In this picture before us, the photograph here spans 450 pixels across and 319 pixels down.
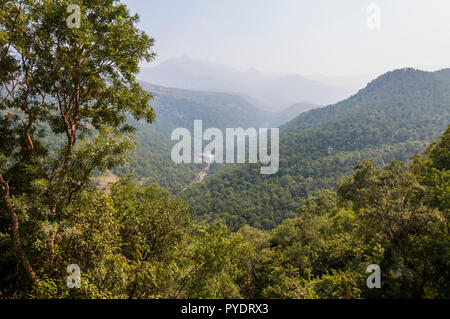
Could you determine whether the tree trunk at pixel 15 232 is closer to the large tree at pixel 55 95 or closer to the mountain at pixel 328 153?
the large tree at pixel 55 95

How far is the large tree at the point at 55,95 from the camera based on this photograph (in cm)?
573

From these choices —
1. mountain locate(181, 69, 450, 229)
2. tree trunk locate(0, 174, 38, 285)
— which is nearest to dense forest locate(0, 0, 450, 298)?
tree trunk locate(0, 174, 38, 285)

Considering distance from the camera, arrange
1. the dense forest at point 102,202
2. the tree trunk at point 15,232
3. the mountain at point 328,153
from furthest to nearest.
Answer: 1. the mountain at point 328,153
2. the dense forest at point 102,202
3. the tree trunk at point 15,232

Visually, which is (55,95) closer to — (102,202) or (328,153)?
(102,202)

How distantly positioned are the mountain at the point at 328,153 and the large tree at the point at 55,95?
2838 inches

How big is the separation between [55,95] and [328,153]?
123 meters

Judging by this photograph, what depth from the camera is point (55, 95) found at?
734cm

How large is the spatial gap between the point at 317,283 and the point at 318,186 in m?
88.4

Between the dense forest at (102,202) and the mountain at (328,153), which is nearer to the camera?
the dense forest at (102,202)

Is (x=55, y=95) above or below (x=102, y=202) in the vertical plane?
above

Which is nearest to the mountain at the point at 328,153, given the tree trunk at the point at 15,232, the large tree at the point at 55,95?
the large tree at the point at 55,95

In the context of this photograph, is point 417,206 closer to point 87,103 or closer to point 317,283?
point 317,283

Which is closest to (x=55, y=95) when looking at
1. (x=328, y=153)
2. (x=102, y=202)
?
(x=102, y=202)

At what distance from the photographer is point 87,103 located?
803 centimetres
